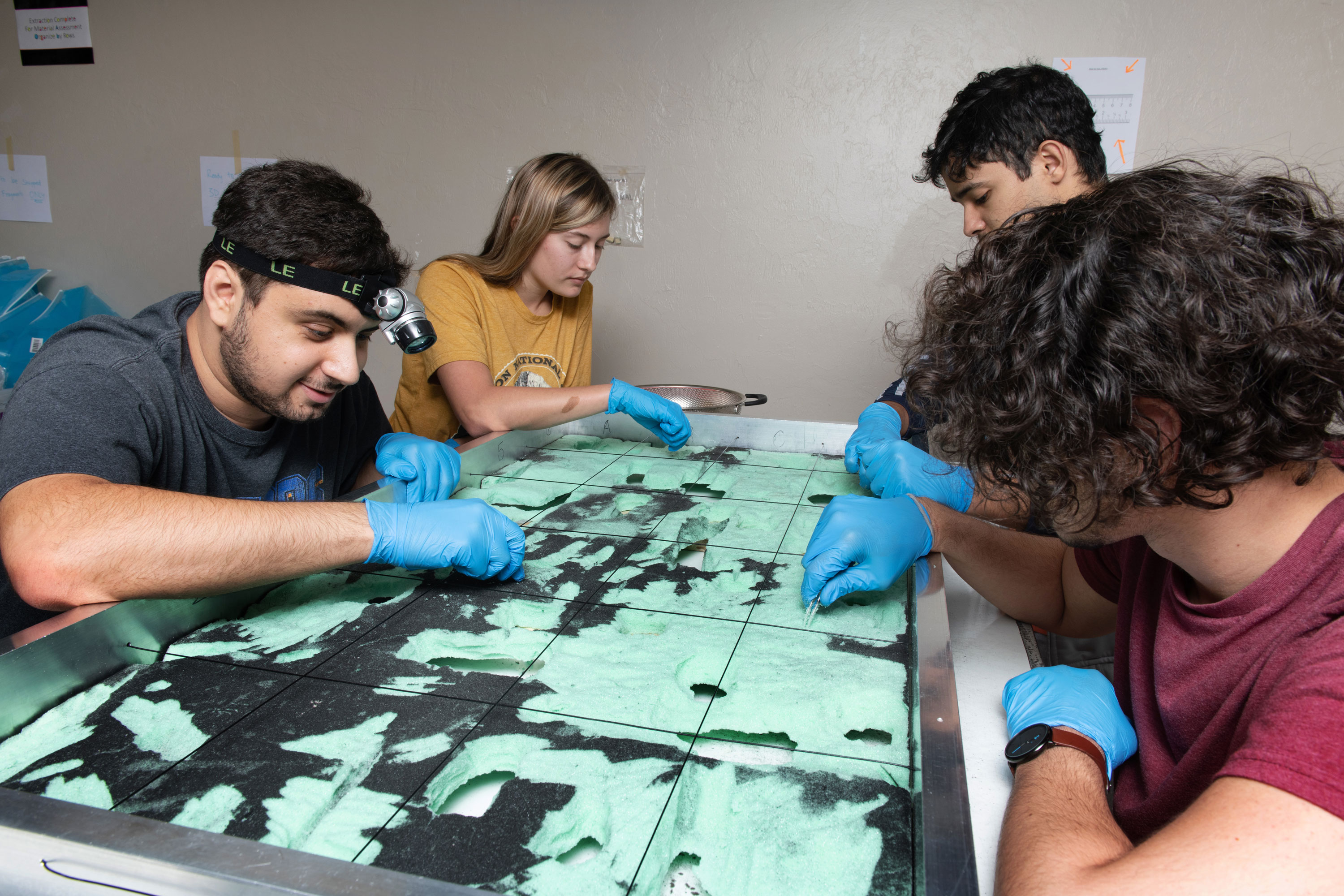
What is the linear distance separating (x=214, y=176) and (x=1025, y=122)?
3.63 m

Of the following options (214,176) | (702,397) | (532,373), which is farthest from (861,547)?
(214,176)

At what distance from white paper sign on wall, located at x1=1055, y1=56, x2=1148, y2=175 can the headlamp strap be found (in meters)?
2.68

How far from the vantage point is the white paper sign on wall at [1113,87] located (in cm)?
286

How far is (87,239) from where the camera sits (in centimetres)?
395

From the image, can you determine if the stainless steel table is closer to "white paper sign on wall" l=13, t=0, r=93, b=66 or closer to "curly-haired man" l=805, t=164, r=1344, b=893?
"curly-haired man" l=805, t=164, r=1344, b=893

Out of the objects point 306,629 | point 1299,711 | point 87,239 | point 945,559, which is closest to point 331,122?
point 87,239

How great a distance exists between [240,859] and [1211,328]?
0.98 meters

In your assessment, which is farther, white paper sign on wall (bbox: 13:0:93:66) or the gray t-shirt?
white paper sign on wall (bbox: 13:0:93:66)

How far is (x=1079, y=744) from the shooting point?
955 mm

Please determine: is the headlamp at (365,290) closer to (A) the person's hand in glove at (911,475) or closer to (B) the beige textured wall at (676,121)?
(A) the person's hand in glove at (911,475)

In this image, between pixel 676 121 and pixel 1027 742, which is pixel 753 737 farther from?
pixel 676 121

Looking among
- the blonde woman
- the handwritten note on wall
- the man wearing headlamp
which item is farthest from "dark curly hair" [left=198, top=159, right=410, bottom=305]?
the handwritten note on wall

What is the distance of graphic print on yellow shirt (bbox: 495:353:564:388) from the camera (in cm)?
247

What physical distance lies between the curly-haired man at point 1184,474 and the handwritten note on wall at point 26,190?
467 cm
